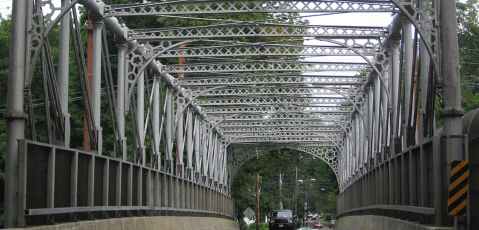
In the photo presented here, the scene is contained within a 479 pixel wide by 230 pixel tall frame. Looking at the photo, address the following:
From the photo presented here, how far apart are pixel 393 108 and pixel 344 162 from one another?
31.9 metres

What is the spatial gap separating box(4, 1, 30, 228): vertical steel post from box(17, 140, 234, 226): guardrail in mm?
230

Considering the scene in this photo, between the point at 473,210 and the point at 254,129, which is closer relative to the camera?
the point at 473,210

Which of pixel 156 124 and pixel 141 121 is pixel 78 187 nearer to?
pixel 141 121

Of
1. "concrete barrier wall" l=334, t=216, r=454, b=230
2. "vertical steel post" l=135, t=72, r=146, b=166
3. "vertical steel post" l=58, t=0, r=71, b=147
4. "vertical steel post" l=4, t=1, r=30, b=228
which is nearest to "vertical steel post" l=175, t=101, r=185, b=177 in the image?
"vertical steel post" l=135, t=72, r=146, b=166

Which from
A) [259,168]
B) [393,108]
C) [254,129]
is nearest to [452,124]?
[393,108]

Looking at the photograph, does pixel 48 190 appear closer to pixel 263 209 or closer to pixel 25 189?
pixel 25 189

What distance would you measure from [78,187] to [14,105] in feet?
10.4

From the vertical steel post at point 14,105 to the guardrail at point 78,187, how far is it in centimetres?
23

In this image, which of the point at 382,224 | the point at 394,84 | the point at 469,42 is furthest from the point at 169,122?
the point at 469,42

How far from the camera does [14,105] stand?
13.8 m

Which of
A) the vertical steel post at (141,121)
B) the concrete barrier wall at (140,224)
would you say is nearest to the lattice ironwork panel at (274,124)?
the concrete barrier wall at (140,224)

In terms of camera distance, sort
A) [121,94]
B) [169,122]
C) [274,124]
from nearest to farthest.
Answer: [121,94] → [169,122] → [274,124]

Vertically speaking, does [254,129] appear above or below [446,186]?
above

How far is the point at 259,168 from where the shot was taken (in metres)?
69.4
